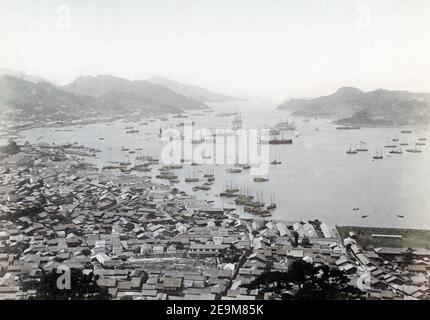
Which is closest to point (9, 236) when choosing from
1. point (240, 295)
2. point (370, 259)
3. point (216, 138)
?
point (240, 295)

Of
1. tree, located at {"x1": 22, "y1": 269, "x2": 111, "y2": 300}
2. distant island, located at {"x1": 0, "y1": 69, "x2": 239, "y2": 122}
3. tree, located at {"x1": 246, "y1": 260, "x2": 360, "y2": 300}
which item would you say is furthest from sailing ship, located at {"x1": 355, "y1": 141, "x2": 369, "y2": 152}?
tree, located at {"x1": 22, "y1": 269, "x2": 111, "y2": 300}

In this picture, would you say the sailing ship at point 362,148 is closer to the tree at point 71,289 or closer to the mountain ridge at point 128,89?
the mountain ridge at point 128,89

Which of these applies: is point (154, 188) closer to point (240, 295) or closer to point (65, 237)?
point (65, 237)

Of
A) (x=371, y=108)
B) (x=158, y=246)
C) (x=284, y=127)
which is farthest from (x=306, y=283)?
(x=371, y=108)

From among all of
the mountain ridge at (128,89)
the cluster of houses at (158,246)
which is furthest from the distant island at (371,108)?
the cluster of houses at (158,246)

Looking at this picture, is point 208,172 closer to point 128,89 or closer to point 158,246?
point 158,246

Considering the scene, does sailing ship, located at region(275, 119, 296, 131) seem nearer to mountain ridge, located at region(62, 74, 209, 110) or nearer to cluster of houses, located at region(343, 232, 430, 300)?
mountain ridge, located at region(62, 74, 209, 110)
